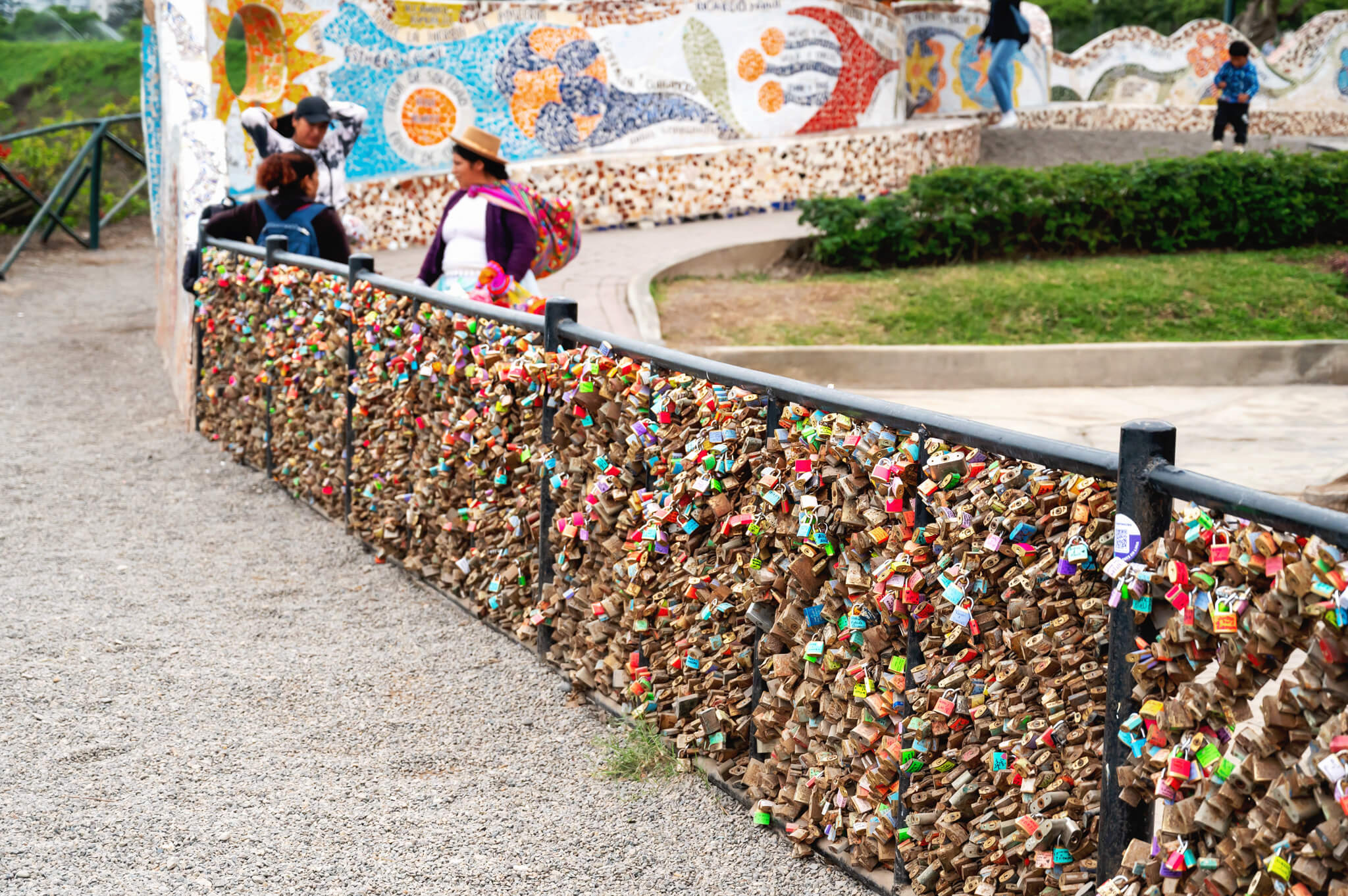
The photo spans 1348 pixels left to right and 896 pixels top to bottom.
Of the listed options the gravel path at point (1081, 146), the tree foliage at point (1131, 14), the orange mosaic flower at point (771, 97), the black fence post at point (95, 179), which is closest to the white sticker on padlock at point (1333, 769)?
the orange mosaic flower at point (771, 97)

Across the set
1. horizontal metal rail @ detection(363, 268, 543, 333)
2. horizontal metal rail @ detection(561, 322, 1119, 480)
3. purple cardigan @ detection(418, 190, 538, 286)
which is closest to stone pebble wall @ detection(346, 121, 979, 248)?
purple cardigan @ detection(418, 190, 538, 286)

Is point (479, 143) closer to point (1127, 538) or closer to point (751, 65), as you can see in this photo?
point (1127, 538)

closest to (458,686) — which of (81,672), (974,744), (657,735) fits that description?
(657,735)

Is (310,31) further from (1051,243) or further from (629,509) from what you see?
(629,509)

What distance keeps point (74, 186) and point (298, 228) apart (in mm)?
12595

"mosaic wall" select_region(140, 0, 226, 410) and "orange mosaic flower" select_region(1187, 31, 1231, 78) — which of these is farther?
"orange mosaic flower" select_region(1187, 31, 1231, 78)

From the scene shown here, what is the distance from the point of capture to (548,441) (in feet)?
14.6

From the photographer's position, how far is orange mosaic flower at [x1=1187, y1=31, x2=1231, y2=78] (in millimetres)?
29062

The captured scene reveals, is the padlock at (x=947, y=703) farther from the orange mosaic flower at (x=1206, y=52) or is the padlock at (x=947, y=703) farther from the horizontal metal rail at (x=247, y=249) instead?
the orange mosaic flower at (x=1206, y=52)

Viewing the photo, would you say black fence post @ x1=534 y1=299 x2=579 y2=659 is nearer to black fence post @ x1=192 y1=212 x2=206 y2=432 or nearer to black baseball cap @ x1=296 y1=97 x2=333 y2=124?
black baseball cap @ x1=296 y1=97 x2=333 y2=124

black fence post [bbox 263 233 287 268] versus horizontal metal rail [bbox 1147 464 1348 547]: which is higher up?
black fence post [bbox 263 233 287 268]

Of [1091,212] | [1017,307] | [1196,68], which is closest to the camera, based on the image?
[1017,307]

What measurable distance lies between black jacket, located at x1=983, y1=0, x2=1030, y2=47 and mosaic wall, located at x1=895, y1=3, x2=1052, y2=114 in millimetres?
4185

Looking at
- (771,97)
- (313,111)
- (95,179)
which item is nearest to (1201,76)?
(771,97)
